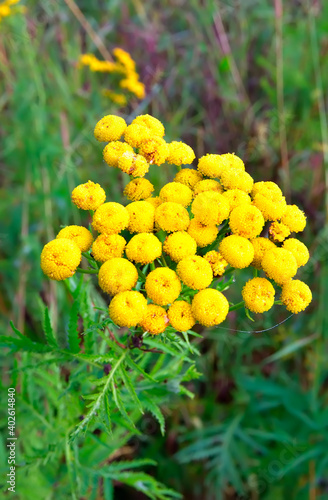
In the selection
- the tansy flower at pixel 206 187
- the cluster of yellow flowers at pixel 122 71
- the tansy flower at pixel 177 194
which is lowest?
the tansy flower at pixel 177 194

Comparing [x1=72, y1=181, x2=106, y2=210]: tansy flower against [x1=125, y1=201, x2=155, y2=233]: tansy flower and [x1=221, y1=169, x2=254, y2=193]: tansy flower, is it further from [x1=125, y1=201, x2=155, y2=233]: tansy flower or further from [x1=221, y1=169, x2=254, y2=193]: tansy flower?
[x1=221, y1=169, x2=254, y2=193]: tansy flower

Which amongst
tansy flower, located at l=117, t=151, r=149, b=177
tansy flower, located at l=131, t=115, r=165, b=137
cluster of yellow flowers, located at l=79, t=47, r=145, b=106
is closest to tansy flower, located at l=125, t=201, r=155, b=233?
tansy flower, located at l=117, t=151, r=149, b=177

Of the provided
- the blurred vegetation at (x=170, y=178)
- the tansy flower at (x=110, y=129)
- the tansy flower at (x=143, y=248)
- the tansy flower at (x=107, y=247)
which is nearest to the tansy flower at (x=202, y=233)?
the tansy flower at (x=143, y=248)

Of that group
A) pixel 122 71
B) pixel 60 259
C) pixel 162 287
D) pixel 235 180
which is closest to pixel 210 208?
pixel 235 180

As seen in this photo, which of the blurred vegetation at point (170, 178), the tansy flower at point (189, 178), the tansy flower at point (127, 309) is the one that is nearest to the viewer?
the tansy flower at point (127, 309)

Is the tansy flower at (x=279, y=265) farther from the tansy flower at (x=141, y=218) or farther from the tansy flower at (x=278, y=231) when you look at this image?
the tansy flower at (x=141, y=218)

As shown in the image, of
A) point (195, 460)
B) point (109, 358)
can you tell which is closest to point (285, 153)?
point (195, 460)

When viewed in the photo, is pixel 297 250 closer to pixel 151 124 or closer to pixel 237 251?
pixel 237 251
